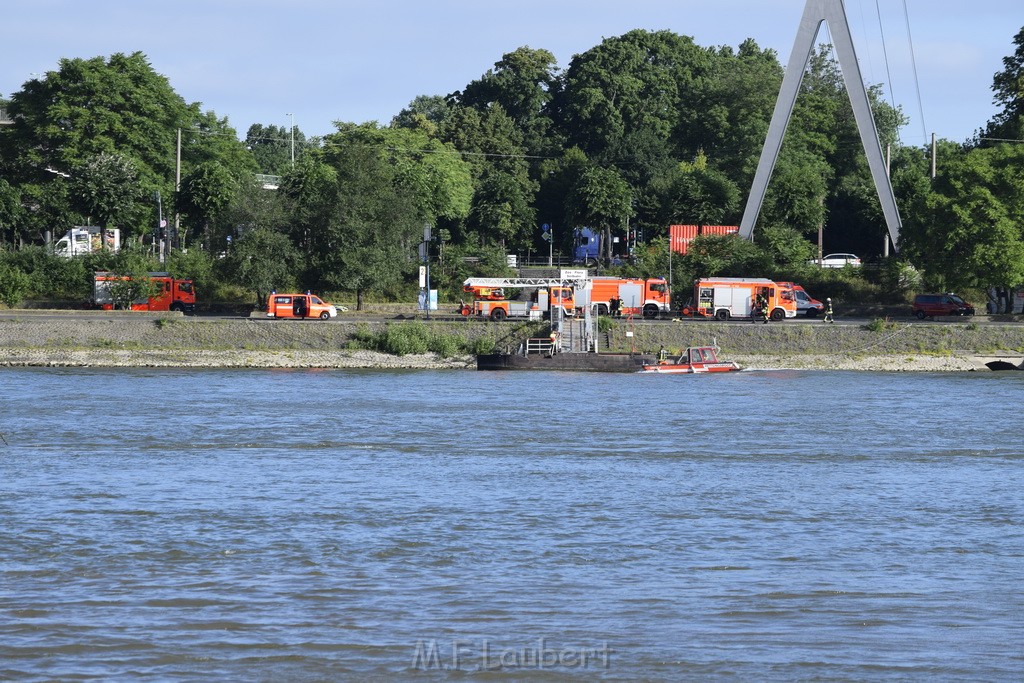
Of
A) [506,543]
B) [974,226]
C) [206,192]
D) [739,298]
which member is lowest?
[506,543]

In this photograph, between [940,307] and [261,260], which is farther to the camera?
[940,307]

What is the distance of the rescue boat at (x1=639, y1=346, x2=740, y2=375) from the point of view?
4681 centimetres

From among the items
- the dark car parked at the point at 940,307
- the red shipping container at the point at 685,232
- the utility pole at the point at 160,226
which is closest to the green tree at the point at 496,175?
the red shipping container at the point at 685,232

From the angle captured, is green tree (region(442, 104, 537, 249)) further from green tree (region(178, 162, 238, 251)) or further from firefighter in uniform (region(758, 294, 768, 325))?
firefighter in uniform (region(758, 294, 768, 325))

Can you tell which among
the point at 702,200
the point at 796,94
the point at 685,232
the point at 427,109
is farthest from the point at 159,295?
the point at 427,109

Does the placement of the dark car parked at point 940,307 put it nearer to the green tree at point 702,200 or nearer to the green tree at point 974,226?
the green tree at point 974,226

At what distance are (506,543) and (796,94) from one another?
2062 inches

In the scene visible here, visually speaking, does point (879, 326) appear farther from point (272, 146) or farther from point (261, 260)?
point (272, 146)

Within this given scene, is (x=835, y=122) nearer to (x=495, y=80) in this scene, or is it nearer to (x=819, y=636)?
(x=495, y=80)

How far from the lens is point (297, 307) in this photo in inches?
2135

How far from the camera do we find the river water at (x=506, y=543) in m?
12.5

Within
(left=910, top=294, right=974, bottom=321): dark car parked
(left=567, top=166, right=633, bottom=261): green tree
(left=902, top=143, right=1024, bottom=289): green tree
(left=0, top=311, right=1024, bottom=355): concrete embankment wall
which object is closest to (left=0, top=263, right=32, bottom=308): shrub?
(left=0, top=311, right=1024, bottom=355): concrete embankment wall

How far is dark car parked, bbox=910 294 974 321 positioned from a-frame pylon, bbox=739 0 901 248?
8390 millimetres

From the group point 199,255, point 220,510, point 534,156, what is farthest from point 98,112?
point 220,510
